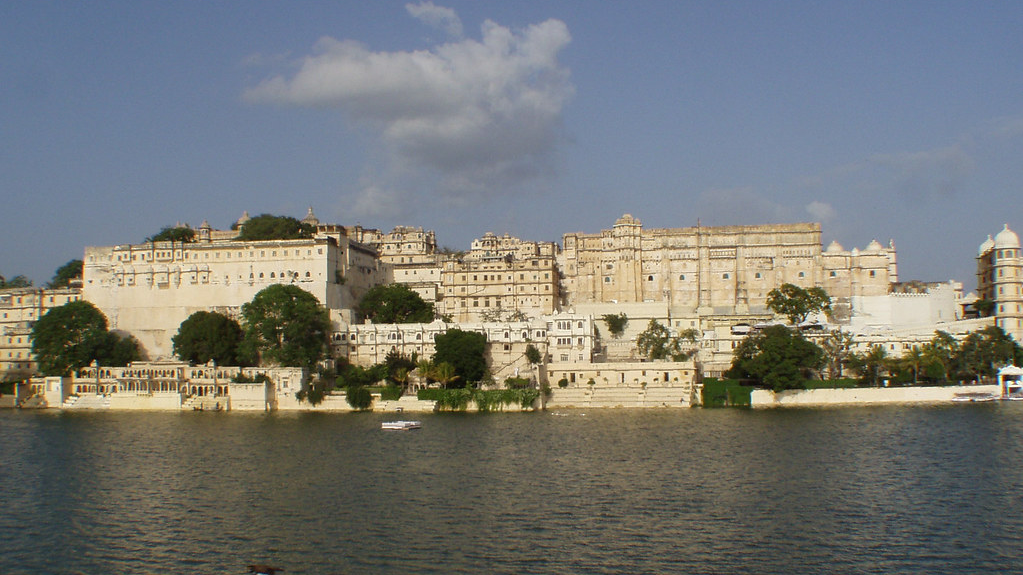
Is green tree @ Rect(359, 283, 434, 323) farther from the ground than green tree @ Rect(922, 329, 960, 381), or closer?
farther from the ground

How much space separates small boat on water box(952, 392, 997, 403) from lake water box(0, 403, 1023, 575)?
9984mm

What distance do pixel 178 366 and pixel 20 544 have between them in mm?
35106

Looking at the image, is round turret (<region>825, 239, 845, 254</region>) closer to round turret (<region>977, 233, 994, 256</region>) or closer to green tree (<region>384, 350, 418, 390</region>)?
round turret (<region>977, 233, 994, 256</region>)

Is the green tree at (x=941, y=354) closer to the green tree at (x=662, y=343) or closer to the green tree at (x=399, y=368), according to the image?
the green tree at (x=662, y=343)

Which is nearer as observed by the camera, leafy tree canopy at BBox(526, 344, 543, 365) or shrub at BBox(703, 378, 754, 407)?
shrub at BBox(703, 378, 754, 407)

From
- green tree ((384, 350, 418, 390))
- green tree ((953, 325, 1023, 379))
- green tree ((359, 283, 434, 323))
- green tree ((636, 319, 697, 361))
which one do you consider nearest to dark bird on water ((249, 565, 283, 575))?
green tree ((384, 350, 418, 390))

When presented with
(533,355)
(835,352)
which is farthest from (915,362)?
(533,355)

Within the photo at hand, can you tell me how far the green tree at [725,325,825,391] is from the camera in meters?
52.4

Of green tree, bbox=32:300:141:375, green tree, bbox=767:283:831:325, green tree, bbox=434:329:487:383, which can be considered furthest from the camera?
green tree, bbox=767:283:831:325

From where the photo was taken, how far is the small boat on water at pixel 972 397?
53062 millimetres

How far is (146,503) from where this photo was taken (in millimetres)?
27156

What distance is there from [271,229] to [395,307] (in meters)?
16.1

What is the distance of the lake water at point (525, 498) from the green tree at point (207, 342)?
49.3 feet

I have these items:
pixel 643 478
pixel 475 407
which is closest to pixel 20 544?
pixel 643 478
